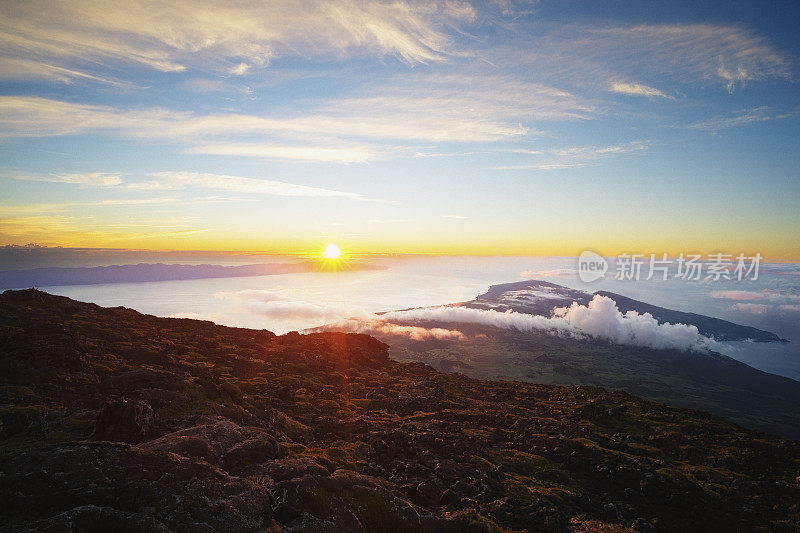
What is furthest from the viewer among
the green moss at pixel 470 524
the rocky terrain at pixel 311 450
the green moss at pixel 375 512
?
the green moss at pixel 470 524

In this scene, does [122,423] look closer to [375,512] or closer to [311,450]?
[311,450]

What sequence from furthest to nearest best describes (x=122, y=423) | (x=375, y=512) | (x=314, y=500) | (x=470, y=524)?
(x=122, y=423)
(x=470, y=524)
(x=375, y=512)
(x=314, y=500)

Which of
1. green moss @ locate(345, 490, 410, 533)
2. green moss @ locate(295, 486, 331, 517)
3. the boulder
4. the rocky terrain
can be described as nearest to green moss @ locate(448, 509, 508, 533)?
the rocky terrain

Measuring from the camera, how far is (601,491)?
1727 inches

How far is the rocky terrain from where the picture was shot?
19969 mm

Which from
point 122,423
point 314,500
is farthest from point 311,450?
point 122,423

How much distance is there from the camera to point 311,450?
3762cm

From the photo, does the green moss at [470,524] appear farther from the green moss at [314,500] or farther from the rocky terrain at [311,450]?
the green moss at [314,500]

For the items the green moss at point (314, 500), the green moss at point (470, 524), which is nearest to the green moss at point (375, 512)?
the green moss at point (314, 500)

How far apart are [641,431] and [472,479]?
5463cm

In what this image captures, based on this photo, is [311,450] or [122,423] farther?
[311,450]

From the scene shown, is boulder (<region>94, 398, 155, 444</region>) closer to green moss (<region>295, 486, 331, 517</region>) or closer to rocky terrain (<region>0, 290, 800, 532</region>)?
rocky terrain (<region>0, 290, 800, 532</region>)

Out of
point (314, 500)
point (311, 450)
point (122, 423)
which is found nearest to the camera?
point (314, 500)

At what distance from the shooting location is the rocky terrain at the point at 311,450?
1997 cm
